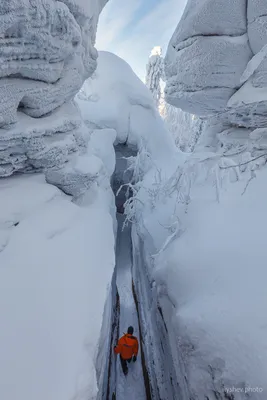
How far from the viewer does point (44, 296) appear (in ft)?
9.57

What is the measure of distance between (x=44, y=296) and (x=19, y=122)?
2903mm

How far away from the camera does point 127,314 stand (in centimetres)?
766

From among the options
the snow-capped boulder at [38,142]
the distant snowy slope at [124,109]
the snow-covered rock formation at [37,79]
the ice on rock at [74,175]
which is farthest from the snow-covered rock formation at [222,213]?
the distant snowy slope at [124,109]

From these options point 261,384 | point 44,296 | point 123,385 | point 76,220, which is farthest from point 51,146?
point 123,385

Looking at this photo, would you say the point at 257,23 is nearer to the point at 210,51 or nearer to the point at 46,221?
the point at 210,51

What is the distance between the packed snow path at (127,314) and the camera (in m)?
5.46

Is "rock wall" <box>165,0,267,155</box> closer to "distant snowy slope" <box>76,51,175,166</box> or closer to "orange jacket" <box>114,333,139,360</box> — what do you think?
"distant snowy slope" <box>76,51,175,166</box>

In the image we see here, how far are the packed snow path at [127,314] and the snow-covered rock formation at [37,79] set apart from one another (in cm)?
525

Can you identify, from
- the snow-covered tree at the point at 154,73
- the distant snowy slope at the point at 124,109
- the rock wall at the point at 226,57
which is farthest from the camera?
the snow-covered tree at the point at 154,73

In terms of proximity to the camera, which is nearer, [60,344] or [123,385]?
[60,344]

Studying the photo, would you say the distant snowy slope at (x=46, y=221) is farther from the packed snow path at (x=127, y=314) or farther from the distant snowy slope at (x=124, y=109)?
the distant snowy slope at (x=124, y=109)

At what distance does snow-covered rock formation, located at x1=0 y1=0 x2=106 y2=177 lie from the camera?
342cm

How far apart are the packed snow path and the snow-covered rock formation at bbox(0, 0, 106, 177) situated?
5.25 m

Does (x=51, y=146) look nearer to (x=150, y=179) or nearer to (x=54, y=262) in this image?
(x=54, y=262)
